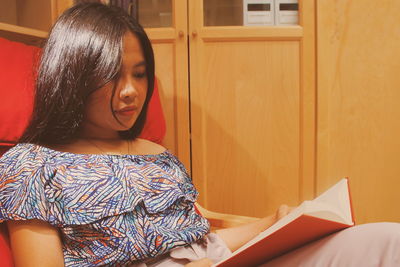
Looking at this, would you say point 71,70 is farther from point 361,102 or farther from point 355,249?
point 361,102

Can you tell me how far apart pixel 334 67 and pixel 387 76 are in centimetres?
21

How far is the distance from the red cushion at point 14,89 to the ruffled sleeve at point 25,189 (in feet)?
0.34

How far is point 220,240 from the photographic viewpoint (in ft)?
2.97

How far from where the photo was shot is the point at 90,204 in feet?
2.46

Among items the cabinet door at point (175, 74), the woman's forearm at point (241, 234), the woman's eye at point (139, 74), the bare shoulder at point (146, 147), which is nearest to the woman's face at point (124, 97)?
the woman's eye at point (139, 74)

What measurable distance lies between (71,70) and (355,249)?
64 centimetres

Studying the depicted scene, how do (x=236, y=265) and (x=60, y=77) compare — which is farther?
(x=60, y=77)

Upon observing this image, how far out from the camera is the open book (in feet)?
1.90

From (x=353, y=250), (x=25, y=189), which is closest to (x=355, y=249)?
(x=353, y=250)

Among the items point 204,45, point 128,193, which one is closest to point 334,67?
point 204,45

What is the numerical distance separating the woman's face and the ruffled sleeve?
15 centimetres

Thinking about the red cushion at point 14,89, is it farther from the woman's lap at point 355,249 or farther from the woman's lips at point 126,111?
the woman's lap at point 355,249

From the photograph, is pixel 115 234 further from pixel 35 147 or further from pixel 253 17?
pixel 253 17

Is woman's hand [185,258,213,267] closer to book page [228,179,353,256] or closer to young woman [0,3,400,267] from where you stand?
young woman [0,3,400,267]
